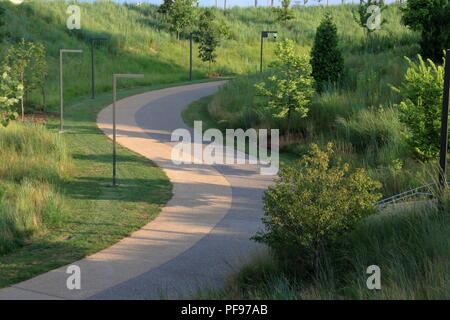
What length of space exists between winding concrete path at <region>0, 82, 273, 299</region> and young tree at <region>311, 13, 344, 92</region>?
24.0 ft

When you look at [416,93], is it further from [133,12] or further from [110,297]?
[133,12]

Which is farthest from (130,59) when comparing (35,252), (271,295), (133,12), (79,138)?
(271,295)

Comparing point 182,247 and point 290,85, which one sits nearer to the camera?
point 182,247

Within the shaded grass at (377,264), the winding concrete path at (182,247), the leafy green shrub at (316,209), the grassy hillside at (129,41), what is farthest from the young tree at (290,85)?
the grassy hillside at (129,41)

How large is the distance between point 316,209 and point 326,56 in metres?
14.4

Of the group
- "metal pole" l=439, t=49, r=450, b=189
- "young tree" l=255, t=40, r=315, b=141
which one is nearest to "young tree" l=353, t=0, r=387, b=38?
"young tree" l=255, t=40, r=315, b=141

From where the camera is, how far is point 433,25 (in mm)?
21469

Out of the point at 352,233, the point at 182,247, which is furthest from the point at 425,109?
the point at 182,247

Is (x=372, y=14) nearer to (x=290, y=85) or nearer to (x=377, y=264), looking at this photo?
(x=290, y=85)

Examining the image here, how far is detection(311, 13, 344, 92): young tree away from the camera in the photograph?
20344mm

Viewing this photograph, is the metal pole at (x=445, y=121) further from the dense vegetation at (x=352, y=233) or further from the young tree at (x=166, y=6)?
the young tree at (x=166, y=6)

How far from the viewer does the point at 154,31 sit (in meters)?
50.8

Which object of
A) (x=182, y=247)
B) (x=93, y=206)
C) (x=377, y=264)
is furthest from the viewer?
(x=93, y=206)

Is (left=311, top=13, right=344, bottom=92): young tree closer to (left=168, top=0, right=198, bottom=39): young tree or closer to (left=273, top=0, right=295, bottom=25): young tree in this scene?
(left=168, top=0, right=198, bottom=39): young tree
